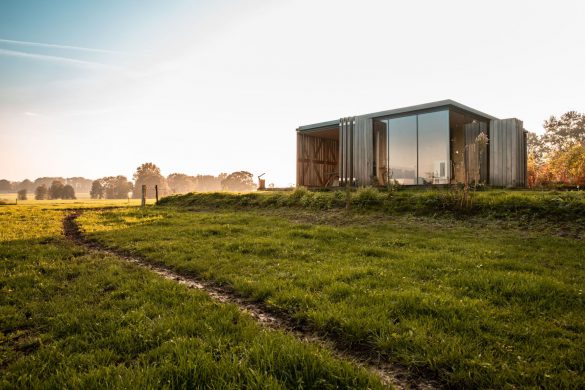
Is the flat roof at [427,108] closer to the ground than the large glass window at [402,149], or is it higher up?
higher up

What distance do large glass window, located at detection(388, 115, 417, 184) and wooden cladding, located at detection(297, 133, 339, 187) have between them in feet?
22.1

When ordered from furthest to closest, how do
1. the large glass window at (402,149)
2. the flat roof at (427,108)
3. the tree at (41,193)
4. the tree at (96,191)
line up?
the tree at (96,191) < the tree at (41,193) < the large glass window at (402,149) < the flat roof at (427,108)

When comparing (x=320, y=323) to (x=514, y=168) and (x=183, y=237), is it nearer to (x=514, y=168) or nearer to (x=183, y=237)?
(x=183, y=237)

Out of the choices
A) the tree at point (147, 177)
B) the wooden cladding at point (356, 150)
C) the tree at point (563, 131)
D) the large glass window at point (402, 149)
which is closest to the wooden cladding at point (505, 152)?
the large glass window at point (402, 149)

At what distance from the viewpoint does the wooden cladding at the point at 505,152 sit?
17.9 metres

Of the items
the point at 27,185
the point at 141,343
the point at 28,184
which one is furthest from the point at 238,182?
the point at 27,185

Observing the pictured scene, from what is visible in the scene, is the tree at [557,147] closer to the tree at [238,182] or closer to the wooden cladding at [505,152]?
the wooden cladding at [505,152]

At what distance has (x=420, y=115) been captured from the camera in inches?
736

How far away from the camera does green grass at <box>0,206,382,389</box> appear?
110 inches

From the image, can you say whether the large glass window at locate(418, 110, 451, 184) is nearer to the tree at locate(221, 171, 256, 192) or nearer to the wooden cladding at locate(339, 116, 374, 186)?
the wooden cladding at locate(339, 116, 374, 186)

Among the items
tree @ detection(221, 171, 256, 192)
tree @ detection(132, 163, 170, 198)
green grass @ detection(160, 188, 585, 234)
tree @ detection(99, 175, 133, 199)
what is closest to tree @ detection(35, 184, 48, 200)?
tree @ detection(99, 175, 133, 199)

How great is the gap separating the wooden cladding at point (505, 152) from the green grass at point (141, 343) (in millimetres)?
19418

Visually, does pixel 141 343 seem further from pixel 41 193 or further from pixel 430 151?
pixel 41 193

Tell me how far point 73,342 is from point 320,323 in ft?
9.57
